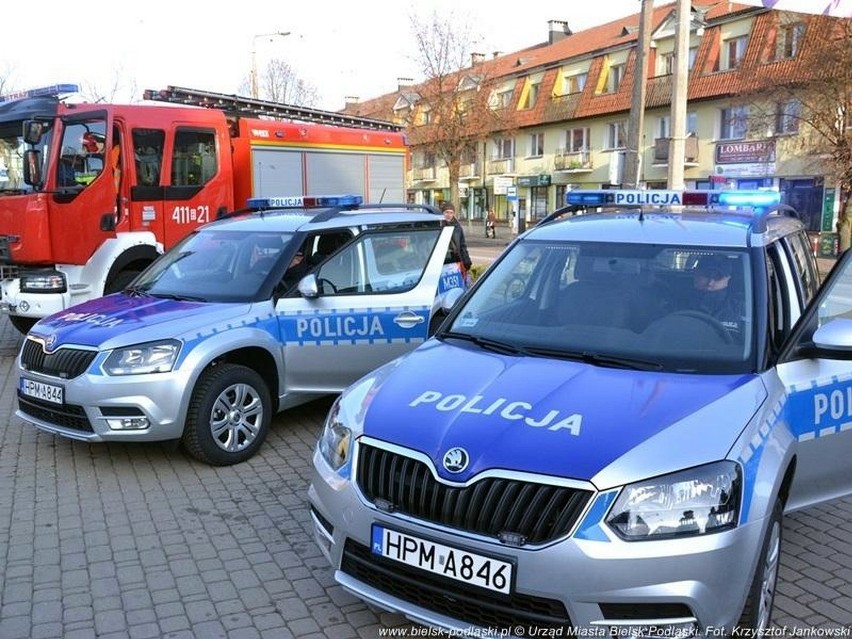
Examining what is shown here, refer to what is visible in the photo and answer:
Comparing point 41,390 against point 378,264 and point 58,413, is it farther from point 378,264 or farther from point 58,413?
point 378,264

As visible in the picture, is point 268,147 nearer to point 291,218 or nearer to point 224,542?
point 291,218

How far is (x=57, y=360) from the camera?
16.9 feet

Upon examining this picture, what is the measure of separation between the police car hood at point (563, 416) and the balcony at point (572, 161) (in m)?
39.3

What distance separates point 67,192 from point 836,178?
21.0m

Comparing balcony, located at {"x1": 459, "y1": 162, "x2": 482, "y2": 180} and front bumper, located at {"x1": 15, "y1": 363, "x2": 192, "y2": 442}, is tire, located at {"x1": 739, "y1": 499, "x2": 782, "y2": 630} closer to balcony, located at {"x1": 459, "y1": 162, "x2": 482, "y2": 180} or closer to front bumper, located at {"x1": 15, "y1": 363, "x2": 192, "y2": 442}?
front bumper, located at {"x1": 15, "y1": 363, "x2": 192, "y2": 442}

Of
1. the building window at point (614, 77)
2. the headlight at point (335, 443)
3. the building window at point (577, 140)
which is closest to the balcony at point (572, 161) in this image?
the building window at point (577, 140)

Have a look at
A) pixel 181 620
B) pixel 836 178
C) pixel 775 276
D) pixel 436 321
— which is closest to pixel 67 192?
pixel 436 321

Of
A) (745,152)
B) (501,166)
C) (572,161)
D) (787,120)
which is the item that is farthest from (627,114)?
(501,166)

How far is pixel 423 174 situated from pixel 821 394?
53.7 m

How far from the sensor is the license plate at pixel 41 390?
5.06 metres

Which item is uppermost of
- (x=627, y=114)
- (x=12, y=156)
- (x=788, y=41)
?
(x=788, y=41)

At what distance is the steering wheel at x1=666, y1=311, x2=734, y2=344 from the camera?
3471 millimetres

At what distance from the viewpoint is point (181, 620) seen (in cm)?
344

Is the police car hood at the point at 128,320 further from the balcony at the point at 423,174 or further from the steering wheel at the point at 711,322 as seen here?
the balcony at the point at 423,174
